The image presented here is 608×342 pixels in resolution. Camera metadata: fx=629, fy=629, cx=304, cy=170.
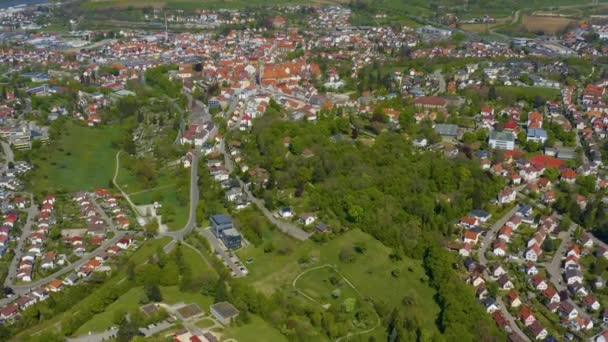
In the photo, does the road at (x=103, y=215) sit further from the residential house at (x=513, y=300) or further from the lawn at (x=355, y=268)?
the residential house at (x=513, y=300)

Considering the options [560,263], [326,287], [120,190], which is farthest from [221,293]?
[560,263]

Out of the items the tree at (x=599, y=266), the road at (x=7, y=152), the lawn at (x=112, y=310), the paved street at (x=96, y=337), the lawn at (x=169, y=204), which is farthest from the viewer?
the road at (x=7, y=152)

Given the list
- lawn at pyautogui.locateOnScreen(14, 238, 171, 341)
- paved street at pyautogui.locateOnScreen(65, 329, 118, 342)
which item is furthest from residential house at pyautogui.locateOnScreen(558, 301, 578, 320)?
lawn at pyautogui.locateOnScreen(14, 238, 171, 341)

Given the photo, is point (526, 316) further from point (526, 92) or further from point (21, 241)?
point (526, 92)

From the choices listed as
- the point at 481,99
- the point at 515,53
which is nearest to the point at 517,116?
the point at 481,99

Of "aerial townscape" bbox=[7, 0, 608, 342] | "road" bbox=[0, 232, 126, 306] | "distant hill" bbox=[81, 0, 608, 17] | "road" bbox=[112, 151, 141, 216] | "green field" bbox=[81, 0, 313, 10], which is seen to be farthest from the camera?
"green field" bbox=[81, 0, 313, 10]

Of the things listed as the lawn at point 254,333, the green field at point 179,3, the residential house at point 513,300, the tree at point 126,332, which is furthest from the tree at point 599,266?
the green field at point 179,3

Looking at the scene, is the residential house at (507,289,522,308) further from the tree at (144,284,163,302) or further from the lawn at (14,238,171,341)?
the lawn at (14,238,171,341)
